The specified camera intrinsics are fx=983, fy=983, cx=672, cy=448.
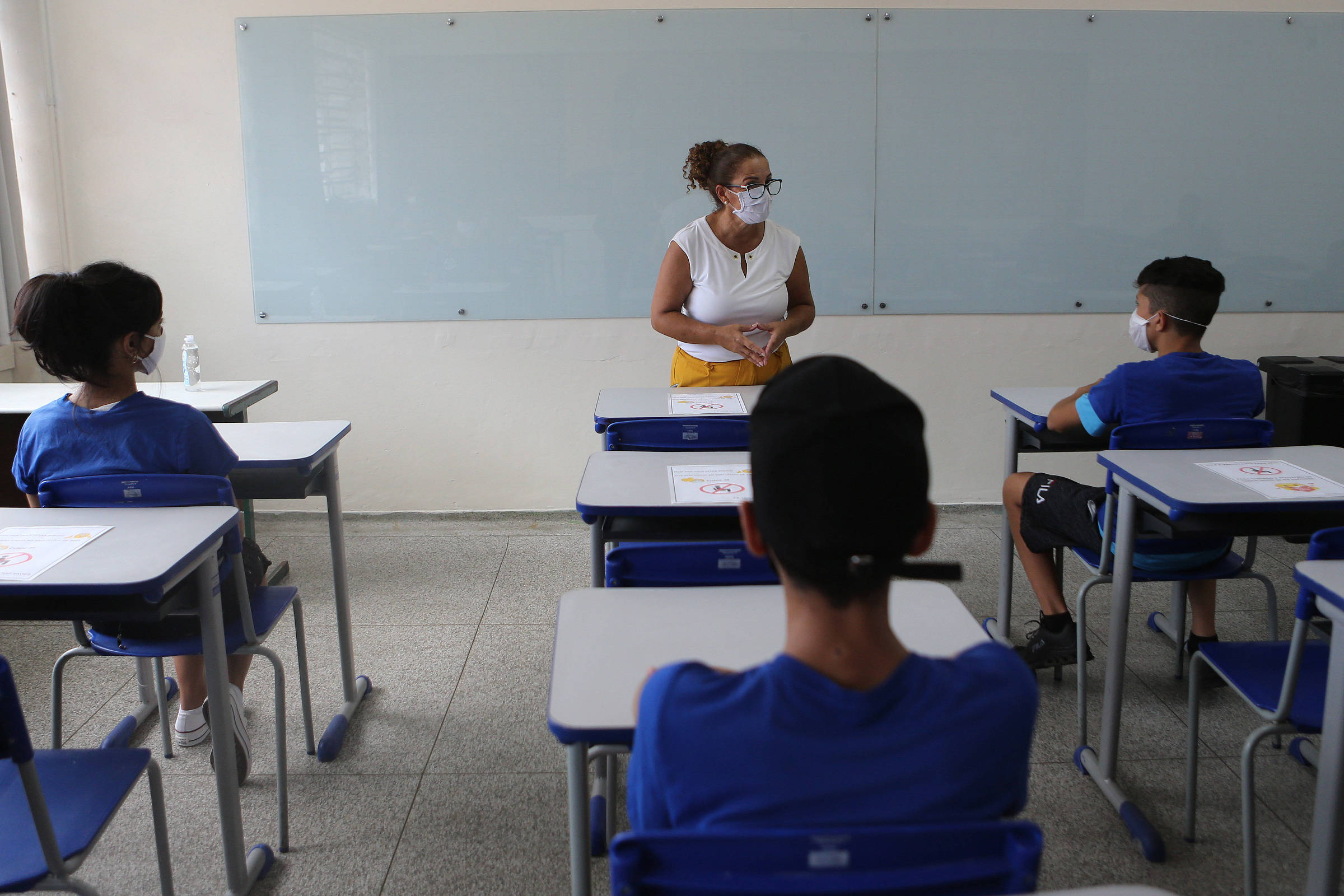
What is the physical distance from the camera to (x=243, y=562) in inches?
87.7

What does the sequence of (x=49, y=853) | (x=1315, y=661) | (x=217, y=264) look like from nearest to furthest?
1. (x=49, y=853)
2. (x=1315, y=661)
3. (x=217, y=264)

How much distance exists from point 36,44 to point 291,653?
2792mm

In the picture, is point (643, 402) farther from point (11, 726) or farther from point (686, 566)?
point (11, 726)

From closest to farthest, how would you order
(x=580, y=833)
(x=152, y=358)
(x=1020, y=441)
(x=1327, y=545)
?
(x=580, y=833) < (x=1327, y=545) < (x=152, y=358) < (x=1020, y=441)

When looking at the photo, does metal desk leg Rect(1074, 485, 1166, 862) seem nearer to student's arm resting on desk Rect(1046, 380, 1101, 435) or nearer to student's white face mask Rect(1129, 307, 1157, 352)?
student's arm resting on desk Rect(1046, 380, 1101, 435)

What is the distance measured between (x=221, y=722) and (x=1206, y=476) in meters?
2.06

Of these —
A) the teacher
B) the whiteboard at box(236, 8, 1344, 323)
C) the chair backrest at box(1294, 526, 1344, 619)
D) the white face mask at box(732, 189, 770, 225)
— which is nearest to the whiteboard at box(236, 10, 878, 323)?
the whiteboard at box(236, 8, 1344, 323)

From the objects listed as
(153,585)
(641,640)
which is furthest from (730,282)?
(153,585)

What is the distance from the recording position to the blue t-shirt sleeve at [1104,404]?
2.47 m

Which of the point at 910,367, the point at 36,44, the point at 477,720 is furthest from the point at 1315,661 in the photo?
the point at 36,44

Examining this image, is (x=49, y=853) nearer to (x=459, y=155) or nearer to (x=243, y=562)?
(x=243, y=562)

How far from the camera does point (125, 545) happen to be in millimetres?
1723

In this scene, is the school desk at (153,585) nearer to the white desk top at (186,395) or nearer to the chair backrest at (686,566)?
the chair backrest at (686,566)

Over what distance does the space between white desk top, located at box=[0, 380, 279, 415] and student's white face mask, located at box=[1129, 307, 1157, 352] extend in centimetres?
266
